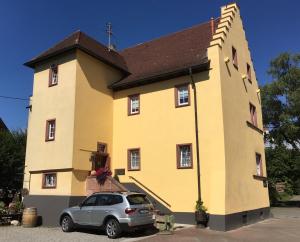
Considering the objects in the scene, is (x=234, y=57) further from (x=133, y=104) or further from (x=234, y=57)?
(x=133, y=104)

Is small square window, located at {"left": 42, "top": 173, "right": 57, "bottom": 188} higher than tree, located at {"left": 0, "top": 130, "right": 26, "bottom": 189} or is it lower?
lower

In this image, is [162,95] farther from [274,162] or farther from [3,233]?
[274,162]

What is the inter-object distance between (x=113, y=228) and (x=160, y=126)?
7.56 meters

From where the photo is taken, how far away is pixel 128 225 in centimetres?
1448

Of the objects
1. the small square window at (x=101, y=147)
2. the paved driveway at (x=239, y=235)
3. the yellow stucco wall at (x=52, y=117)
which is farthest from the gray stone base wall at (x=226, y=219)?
the yellow stucco wall at (x=52, y=117)

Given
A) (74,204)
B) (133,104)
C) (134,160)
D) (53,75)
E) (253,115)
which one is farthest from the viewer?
(253,115)

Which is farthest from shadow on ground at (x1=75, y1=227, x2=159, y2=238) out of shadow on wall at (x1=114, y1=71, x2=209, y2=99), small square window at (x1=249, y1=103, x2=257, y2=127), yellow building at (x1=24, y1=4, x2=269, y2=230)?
small square window at (x1=249, y1=103, x2=257, y2=127)

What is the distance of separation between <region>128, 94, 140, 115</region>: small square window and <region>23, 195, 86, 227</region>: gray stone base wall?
5.90 meters

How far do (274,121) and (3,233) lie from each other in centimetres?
2995

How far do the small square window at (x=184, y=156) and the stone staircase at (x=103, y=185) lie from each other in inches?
130

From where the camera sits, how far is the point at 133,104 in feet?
74.7

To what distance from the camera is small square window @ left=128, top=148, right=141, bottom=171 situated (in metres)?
21.6

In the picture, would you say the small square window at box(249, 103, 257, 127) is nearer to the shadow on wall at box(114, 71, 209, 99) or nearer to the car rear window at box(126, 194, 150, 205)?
the shadow on wall at box(114, 71, 209, 99)

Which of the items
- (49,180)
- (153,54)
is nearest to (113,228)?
(49,180)
